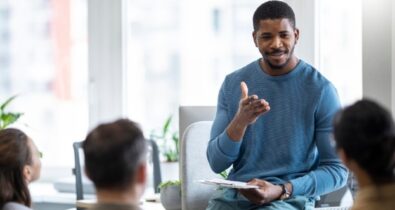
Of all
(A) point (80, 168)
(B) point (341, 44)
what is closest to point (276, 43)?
(B) point (341, 44)

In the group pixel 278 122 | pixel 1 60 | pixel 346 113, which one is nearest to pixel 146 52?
pixel 1 60

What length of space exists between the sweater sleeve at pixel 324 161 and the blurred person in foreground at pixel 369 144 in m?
0.84

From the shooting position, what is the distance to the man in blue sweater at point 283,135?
2605 millimetres

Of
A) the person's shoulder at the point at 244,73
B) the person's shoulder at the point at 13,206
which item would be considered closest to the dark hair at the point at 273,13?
the person's shoulder at the point at 244,73

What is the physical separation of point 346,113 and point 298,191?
0.86 metres

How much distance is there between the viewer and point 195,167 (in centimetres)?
289

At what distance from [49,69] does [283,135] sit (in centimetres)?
257

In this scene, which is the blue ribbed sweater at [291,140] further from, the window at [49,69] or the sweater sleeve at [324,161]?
the window at [49,69]

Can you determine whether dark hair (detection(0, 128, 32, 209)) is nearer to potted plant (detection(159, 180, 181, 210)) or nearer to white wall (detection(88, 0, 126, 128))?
potted plant (detection(159, 180, 181, 210))

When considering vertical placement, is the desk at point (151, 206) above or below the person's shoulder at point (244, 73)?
below

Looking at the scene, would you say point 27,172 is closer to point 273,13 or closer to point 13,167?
point 13,167

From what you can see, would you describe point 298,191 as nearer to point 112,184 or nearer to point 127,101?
point 112,184

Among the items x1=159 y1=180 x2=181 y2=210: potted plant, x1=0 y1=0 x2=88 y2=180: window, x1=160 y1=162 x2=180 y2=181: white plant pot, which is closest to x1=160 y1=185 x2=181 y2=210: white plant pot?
x1=159 y1=180 x2=181 y2=210: potted plant

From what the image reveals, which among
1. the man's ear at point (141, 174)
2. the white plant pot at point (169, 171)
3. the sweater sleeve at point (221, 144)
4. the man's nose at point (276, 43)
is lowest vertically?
the white plant pot at point (169, 171)
